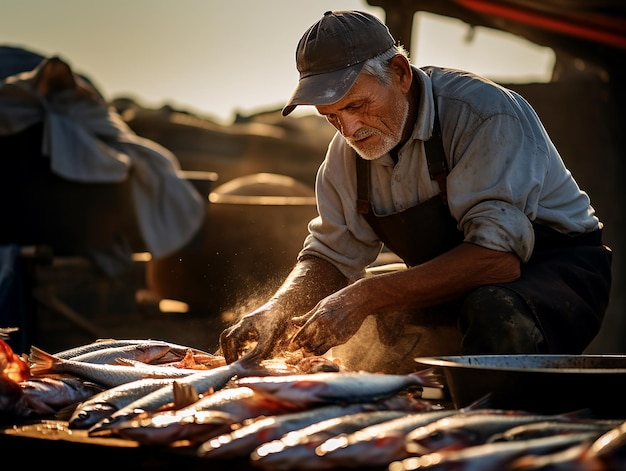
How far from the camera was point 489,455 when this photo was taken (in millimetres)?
2711

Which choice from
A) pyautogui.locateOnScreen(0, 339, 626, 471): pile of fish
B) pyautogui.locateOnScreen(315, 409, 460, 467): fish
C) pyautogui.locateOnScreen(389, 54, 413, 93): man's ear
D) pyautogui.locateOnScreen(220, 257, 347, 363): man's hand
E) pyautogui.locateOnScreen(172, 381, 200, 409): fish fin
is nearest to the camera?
pyautogui.locateOnScreen(0, 339, 626, 471): pile of fish

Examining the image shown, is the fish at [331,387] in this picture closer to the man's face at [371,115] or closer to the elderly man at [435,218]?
the elderly man at [435,218]

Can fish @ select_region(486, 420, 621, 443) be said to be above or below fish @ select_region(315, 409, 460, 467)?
above

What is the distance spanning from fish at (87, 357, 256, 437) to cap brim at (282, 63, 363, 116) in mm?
1305

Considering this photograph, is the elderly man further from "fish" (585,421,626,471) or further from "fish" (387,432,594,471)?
"fish" (585,421,626,471)

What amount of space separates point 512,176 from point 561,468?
8.25ft

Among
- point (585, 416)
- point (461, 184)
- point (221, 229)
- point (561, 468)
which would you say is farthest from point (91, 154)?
point (561, 468)

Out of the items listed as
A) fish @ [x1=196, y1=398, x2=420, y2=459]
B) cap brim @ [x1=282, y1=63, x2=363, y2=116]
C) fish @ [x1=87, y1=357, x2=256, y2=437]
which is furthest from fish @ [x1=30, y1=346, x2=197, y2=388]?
→ cap brim @ [x1=282, y1=63, x2=363, y2=116]

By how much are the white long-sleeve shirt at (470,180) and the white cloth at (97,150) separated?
4827 mm

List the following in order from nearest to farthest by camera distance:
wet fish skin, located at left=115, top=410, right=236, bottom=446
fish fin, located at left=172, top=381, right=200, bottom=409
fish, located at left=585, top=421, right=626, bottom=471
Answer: fish, located at left=585, top=421, right=626, bottom=471 < wet fish skin, located at left=115, top=410, right=236, bottom=446 < fish fin, located at left=172, top=381, right=200, bottom=409

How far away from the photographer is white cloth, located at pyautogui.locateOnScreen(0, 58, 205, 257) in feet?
32.6

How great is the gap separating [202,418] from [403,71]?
2338mm

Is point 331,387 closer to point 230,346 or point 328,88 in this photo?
point 230,346

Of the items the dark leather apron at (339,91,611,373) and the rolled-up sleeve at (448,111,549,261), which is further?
the dark leather apron at (339,91,611,373)
